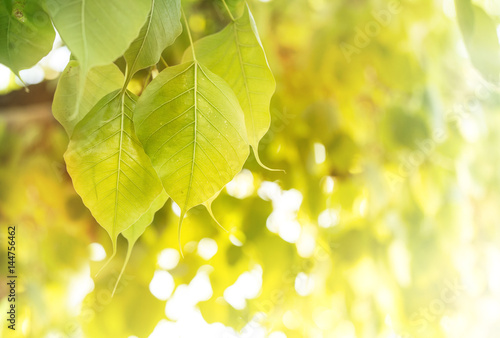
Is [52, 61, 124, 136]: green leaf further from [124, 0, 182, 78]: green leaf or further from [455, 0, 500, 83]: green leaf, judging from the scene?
[455, 0, 500, 83]: green leaf

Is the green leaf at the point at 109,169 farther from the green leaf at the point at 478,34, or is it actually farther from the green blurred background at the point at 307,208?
the green blurred background at the point at 307,208

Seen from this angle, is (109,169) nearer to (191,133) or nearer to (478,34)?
(191,133)

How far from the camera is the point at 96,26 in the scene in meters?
0.11

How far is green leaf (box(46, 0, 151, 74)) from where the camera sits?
11 cm

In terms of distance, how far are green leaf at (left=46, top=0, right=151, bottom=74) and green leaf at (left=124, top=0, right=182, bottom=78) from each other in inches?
1.2

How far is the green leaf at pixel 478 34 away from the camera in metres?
0.19

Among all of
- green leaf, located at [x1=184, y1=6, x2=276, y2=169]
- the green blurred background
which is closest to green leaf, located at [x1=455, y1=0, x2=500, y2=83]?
green leaf, located at [x1=184, y1=6, x2=276, y2=169]

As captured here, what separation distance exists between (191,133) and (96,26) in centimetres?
5

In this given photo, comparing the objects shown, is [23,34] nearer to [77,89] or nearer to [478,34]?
[77,89]

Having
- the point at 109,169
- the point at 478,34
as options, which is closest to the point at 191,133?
the point at 109,169

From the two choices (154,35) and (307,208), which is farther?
(307,208)

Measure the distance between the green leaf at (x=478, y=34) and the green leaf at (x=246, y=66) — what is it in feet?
0.31

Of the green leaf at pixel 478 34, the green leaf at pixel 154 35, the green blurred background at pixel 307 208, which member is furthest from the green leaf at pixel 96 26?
the green blurred background at pixel 307 208

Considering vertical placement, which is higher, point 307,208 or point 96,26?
point 96,26
